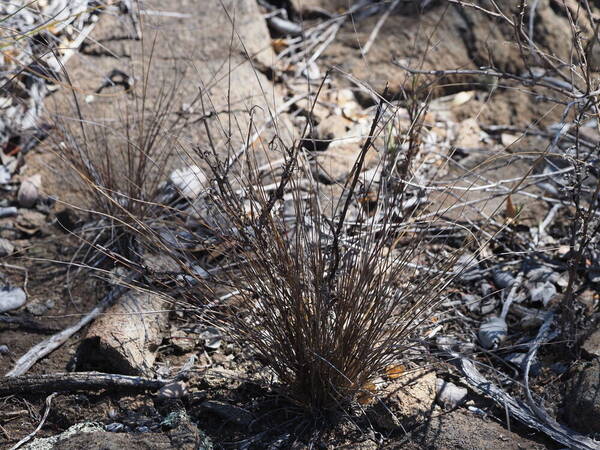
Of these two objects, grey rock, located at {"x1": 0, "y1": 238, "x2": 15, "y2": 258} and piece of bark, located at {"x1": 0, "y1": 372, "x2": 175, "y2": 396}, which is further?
grey rock, located at {"x1": 0, "y1": 238, "x2": 15, "y2": 258}

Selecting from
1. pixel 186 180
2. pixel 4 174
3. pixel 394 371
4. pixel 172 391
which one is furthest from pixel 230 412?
pixel 4 174

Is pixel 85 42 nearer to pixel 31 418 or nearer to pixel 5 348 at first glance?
pixel 5 348

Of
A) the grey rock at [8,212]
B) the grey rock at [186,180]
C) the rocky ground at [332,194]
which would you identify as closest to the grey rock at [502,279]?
the rocky ground at [332,194]

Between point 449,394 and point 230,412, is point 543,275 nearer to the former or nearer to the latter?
point 449,394

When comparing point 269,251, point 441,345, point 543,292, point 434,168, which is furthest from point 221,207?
point 434,168

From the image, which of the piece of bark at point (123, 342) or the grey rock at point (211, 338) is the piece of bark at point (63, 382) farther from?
the grey rock at point (211, 338)

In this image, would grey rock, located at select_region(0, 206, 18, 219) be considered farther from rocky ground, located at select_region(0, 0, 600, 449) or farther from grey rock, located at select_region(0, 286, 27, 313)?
grey rock, located at select_region(0, 286, 27, 313)

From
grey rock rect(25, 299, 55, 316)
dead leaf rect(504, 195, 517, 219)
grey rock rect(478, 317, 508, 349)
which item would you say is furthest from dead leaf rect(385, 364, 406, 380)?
grey rock rect(25, 299, 55, 316)

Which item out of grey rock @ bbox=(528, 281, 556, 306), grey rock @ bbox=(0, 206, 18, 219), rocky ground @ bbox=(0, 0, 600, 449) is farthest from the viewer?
Answer: grey rock @ bbox=(0, 206, 18, 219)
